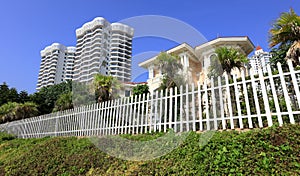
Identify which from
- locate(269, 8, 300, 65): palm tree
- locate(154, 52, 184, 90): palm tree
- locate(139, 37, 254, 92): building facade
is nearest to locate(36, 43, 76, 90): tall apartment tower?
locate(139, 37, 254, 92): building facade

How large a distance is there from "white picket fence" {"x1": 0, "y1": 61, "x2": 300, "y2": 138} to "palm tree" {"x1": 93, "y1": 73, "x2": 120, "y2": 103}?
7.89 ft

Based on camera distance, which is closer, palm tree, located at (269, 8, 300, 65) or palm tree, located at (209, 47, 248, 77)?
palm tree, located at (269, 8, 300, 65)

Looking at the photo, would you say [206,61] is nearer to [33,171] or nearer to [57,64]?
[33,171]

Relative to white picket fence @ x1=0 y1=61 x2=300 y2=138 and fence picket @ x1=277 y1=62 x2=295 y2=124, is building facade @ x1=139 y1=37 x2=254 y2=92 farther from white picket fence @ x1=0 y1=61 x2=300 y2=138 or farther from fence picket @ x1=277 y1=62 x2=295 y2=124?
fence picket @ x1=277 y1=62 x2=295 y2=124

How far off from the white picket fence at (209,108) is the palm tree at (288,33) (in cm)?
196

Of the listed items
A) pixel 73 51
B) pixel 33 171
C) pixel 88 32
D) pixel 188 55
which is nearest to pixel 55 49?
pixel 73 51

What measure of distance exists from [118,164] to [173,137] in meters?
1.34

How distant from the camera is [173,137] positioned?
4.11 metres

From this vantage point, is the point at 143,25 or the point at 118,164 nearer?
the point at 118,164

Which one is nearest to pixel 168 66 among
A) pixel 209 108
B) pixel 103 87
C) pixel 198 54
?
pixel 103 87

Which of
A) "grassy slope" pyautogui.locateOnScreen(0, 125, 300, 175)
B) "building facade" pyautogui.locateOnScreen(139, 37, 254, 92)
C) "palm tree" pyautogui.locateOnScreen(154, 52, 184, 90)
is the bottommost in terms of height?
"grassy slope" pyautogui.locateOnScreen(0, 125, 300, 175)

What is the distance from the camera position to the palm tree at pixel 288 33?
199 inches

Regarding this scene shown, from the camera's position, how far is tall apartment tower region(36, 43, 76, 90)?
85.3 meters

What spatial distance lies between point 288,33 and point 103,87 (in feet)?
27.9
